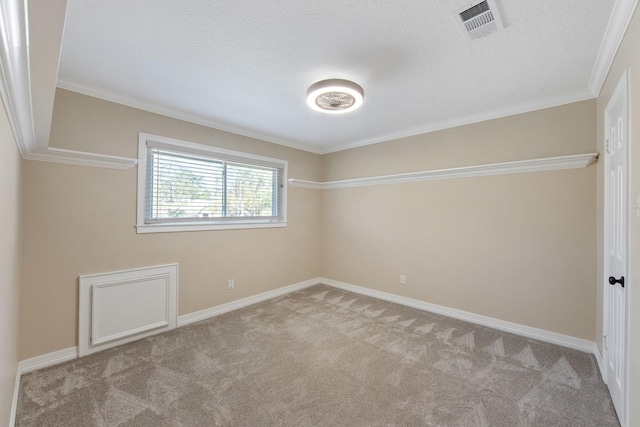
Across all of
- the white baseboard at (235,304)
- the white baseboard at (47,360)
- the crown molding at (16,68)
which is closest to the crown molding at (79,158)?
the crown molding at (16,68)

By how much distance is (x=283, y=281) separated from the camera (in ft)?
14.1

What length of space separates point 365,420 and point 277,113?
3.02m

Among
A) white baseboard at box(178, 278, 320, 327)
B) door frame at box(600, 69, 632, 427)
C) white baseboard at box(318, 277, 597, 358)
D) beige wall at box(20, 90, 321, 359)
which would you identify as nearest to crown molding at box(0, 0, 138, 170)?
beige wall at box(20, 90, 321, 359)

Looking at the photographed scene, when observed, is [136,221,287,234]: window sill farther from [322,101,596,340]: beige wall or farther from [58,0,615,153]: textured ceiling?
[322,101,596,340]: beige wall

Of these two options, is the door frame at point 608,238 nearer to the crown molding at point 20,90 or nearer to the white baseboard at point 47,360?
the crown molding at point 20,90

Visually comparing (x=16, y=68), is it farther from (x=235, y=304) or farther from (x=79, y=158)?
(x=235, y=304)

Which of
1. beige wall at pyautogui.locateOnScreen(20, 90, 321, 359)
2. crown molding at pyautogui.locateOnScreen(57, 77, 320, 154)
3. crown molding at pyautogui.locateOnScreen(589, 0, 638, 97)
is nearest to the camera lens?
crown molding at pyautogui.locateOnScreen(589, 0, 638, 97)

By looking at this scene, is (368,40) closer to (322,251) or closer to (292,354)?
(292,354)

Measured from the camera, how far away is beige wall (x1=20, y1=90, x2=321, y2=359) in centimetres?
226

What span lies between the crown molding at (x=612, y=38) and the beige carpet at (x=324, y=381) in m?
2.44

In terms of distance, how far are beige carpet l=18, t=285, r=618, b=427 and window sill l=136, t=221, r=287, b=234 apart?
1134mm

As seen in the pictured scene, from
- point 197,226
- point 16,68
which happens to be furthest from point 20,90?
point 197,226

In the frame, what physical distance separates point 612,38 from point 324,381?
10.3 feet

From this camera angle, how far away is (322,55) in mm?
2002
